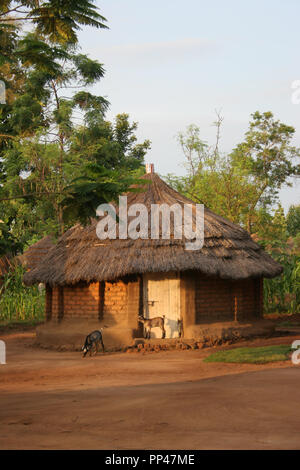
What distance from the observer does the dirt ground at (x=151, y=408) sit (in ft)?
18.8

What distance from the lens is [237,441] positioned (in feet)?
18.5

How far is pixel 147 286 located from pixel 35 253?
11782mm

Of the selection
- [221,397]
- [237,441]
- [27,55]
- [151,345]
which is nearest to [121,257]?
[151,345]

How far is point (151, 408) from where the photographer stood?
7.08 metres

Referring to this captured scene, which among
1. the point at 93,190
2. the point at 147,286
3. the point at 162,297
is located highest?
the point at 93,190

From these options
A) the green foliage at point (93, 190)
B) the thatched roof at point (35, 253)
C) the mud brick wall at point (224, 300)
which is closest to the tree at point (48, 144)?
the thatched roof at point (35, 253)

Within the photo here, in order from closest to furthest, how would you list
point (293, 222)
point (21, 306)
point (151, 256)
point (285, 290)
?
point (151, 256) < point (285, 290) < point (21, 306) < point (293, 222)

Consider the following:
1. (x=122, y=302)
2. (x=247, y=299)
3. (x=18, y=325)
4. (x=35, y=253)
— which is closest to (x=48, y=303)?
(x=122, y=302)

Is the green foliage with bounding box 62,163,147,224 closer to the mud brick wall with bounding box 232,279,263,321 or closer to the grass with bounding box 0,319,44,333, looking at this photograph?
the mud brick wall with bounding box 232,279,263,321

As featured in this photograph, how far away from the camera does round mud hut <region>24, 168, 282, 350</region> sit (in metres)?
15.0

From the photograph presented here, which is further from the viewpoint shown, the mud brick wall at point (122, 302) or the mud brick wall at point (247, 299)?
the mud brick wall at point (247, 299)

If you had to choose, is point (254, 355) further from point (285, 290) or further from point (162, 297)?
point (285, 290)

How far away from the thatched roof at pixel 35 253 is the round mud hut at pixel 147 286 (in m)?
9.53

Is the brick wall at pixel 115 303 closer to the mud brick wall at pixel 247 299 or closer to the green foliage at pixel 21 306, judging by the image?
the mud brick wall at pixel 247 299
